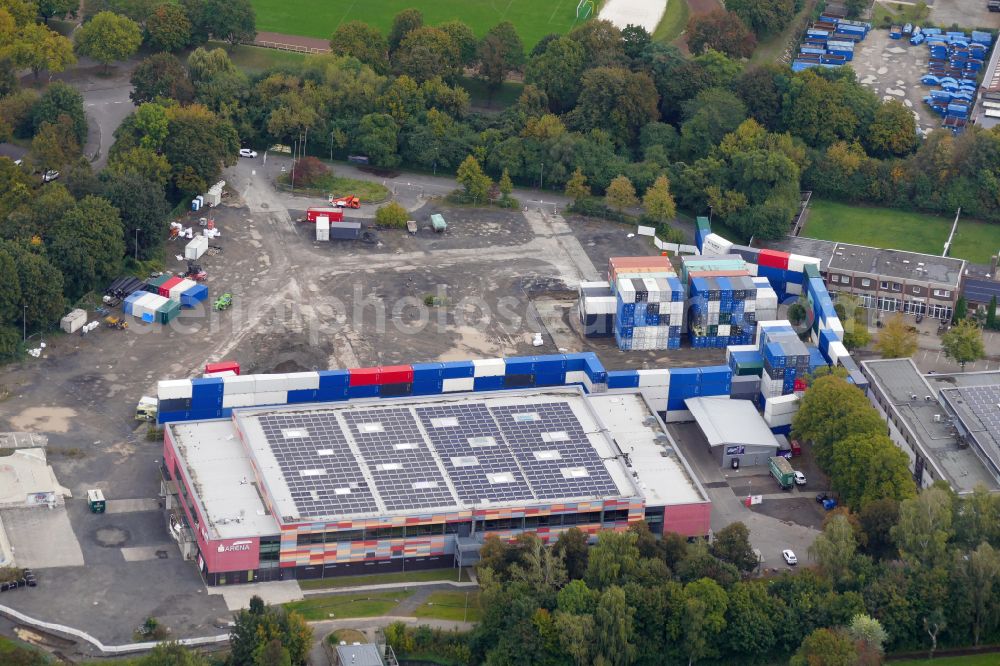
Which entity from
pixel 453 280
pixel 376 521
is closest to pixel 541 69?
pixel 453 280

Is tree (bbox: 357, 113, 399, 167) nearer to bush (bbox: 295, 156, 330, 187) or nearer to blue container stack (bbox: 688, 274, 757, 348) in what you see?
bush (bbox: 295, 156, 330, 187)

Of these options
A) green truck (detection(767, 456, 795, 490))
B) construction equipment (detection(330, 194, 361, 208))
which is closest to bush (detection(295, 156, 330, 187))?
construction equipment (detection(330, 194, 361, 208))

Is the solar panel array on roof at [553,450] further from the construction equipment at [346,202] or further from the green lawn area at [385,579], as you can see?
the construction equipment at [346,202]

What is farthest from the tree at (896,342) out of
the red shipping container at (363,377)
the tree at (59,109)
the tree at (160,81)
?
the tree at (59,109)

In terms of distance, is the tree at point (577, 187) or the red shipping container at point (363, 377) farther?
the tree at point (577, 187)

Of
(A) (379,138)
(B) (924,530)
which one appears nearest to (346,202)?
(A) (379,138)

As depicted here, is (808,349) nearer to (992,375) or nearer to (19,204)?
(992,375)
